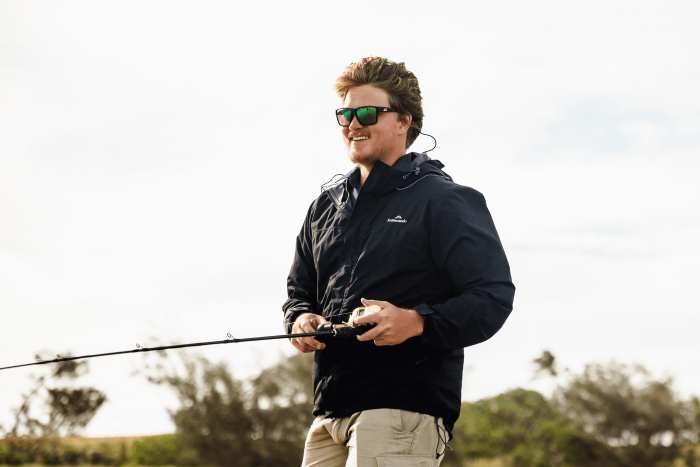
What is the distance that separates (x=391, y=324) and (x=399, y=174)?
2.70ft

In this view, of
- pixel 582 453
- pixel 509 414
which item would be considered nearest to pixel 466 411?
pixel 509 414

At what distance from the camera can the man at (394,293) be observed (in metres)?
2.51

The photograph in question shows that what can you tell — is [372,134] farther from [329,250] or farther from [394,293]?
[394,293]

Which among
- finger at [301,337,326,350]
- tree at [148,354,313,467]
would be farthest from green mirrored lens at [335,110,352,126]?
tree at [148,354,313,467]

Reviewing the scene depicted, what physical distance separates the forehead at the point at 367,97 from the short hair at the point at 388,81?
0.9 inches

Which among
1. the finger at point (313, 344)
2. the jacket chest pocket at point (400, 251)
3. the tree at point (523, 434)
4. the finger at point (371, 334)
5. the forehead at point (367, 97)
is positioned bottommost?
the tree at point (523, 434)

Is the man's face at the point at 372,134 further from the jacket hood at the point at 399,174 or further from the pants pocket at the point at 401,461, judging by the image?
the pants pocket at the point at 401,461

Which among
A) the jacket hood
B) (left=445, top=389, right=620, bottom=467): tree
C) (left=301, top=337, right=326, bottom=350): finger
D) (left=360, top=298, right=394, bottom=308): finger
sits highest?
the jacket hood

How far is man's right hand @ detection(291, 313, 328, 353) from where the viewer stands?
2779mm

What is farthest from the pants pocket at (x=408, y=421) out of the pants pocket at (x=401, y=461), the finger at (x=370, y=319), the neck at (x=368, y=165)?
the neck at (x=368, y=165)

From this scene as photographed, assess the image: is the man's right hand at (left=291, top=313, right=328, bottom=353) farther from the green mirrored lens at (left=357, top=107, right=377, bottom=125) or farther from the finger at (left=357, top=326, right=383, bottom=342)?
the green mirrored lens at (left=357, top=107, right=377, bottom=125)

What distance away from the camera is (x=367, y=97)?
3.09 meters

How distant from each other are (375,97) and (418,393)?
4.55 feet

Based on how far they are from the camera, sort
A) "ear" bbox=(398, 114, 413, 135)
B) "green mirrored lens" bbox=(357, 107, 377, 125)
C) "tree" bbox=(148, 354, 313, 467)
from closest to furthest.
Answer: "green mirrored lens" bbox=(357, 107, 377, 125) → "ear" bbox=(398, 114, 413, 135) → "tree" bbox=(148, 354, 313, 467)
